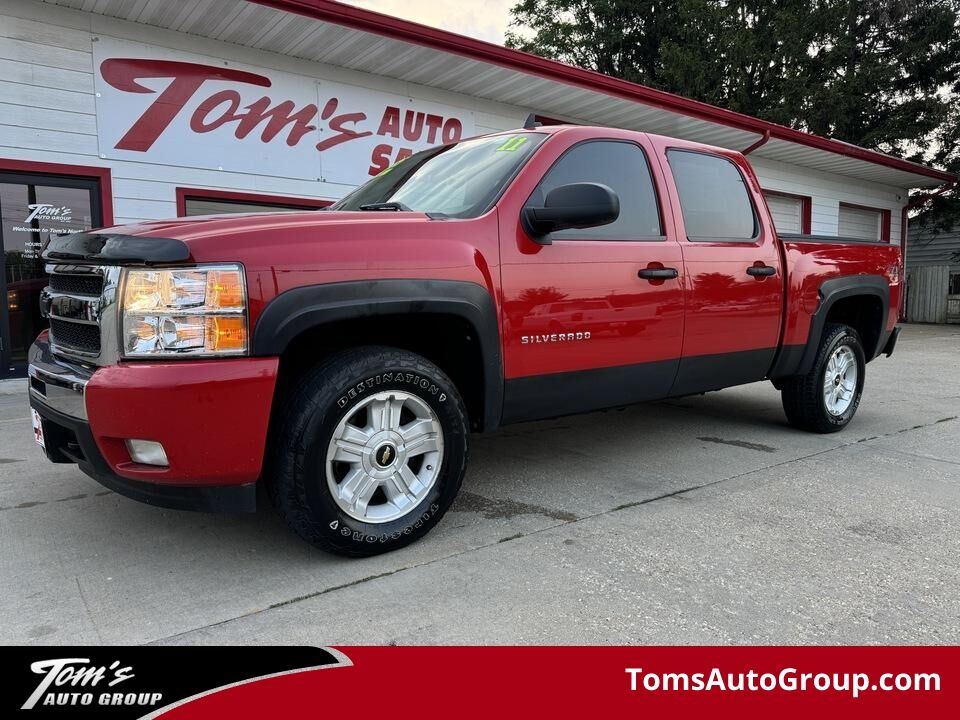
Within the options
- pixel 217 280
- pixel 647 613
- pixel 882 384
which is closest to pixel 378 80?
pixel 882 384

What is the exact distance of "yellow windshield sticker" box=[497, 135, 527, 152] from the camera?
11.8 ft

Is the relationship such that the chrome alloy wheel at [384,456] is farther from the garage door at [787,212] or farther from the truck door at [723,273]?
the garage door at [787,212]

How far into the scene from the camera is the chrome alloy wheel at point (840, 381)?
16.7ft

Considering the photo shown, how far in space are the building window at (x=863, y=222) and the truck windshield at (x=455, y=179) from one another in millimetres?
16353

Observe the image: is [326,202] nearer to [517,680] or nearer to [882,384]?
[882,384]

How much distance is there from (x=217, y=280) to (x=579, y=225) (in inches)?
60.4

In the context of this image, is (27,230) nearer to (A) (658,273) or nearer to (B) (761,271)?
Answer: (A) (658,273)

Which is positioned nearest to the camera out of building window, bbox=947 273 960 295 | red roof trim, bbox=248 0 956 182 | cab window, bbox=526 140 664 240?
cab window, bbox=526 140 664 240

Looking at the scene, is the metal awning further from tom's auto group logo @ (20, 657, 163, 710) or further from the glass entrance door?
tom's auto group logo @ (20, 657, 163, 710)

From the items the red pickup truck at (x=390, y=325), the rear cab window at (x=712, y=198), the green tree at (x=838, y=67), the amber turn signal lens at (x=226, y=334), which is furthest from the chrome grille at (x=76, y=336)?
the green tree at (x=838, y=67)

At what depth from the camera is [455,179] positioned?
357 cm

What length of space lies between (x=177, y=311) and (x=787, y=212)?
1624 cm

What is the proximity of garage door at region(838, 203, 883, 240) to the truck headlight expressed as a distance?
18.1 metres

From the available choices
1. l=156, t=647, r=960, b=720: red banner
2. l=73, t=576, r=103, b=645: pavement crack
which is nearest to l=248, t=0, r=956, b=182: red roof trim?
l=73, t=576, r=103, b=645: pavement crack
